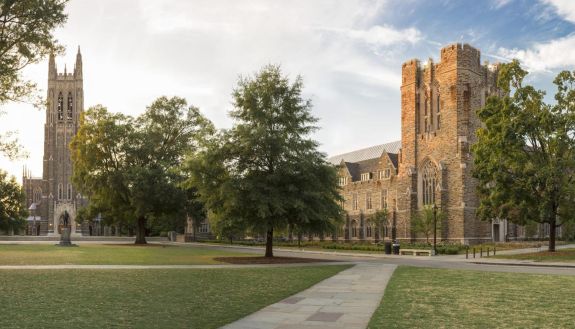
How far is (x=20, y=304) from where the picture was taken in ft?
39.7

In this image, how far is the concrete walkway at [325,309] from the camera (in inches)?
410

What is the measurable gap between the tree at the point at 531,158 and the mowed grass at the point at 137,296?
22.6 m

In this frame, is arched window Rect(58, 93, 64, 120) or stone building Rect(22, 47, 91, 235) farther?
arched window Rect(58, 93, 64, 120)

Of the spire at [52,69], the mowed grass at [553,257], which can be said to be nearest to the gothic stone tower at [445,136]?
the mowed grass at [553,257]

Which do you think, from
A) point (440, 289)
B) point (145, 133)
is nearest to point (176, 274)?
point (440, 289)

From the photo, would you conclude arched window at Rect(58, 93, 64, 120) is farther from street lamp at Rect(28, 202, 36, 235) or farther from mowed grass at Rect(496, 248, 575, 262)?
mowed grass at Rect(496, 248, 575, 262)

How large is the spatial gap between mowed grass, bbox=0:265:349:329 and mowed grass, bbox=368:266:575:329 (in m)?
3.05

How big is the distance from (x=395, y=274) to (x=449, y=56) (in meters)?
43.4

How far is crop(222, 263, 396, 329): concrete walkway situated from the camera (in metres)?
10.4

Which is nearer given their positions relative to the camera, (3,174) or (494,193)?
(494,193)

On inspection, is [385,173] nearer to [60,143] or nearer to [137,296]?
[137,296]

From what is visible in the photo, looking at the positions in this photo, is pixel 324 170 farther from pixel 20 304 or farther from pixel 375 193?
pixel 375 193

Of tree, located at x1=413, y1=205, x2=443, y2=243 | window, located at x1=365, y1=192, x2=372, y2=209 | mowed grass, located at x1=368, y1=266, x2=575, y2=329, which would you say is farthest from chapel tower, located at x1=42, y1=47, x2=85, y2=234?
mowed grass, located at x1=368, y1=266, x2=575, y2=329

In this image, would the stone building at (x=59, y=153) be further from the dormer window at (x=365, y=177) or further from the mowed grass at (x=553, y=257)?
the mowed grass at (x=553, y=257)
